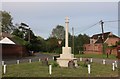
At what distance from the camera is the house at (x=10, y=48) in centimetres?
5524

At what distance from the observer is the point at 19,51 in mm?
62688

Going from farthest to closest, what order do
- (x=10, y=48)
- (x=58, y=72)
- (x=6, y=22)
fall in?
1. (x=6, y=22)
2. (x=10, y=48)
3. (x=58, y=72)

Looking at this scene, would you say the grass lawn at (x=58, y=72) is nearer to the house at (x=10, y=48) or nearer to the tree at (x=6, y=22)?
the house at (x=10, y=48)

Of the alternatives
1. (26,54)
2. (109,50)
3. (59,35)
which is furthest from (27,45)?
(59,35)

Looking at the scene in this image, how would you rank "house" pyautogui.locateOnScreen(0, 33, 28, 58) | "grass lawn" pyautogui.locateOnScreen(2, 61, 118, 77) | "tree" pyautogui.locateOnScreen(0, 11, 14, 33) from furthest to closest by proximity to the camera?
"tree" pyautogui.locateOnScreen(0, 11, 14, 33) < "house" pyautogui.locateOnScreen(0, 33, 28, 58) < "grass lawn" pyautogui.locateOnScreen(2, 61, 118, 77)

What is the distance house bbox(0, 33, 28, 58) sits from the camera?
55241 millimetres

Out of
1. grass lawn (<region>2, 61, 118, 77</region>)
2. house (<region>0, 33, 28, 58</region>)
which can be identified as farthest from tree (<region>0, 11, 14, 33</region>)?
grass lawn (<region>2, 61, 118, 77</region>)

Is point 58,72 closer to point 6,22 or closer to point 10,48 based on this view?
point 10,48

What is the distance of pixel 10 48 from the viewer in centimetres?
5897

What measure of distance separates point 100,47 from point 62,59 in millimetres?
54155

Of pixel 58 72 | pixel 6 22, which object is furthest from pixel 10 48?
pixel 58 72

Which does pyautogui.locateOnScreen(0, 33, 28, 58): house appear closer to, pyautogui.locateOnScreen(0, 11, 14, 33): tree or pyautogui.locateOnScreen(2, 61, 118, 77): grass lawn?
pyautogui.locateOnScreen(2, 61, 118, 77): grass lawn

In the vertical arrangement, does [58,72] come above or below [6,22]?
below

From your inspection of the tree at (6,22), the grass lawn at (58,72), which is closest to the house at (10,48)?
the grass lawn at (58,72)
